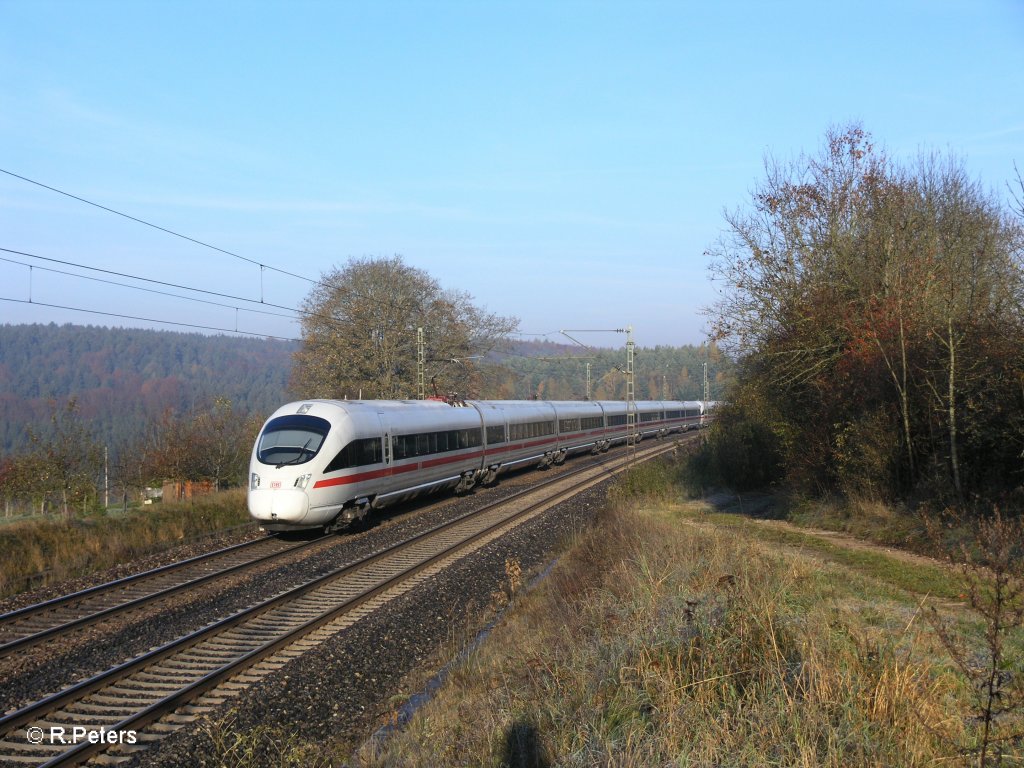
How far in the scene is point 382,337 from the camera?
48.3m

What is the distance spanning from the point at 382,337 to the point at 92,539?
3275 centimetres

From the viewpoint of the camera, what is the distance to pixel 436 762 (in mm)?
6000

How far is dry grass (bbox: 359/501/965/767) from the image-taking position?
15.9ft

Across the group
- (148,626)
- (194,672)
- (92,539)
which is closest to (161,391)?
(92,539)

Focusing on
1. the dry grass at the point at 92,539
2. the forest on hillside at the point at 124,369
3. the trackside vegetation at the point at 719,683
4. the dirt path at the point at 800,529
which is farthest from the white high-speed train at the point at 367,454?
the forest on hillside at the point at 124,369

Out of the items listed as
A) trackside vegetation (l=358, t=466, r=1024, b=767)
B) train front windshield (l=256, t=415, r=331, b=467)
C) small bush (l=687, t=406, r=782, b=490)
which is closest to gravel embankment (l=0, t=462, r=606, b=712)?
train front windshield (l=256, t=415, r=331, b=467)

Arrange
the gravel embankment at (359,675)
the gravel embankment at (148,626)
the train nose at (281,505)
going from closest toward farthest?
the gravel embankment at (359,675) → the gravel embankment at (148,626) → the train nose at (281,505)

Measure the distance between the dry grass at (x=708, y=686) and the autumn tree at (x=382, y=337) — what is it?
120 feet

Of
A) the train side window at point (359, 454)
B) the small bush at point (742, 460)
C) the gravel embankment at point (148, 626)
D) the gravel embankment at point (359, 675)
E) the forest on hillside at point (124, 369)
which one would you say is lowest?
the gravel embankment at point (359, 675)

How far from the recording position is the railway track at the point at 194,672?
6877 mm

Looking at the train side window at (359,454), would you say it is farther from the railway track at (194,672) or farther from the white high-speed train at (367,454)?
the railway track at (194,672)

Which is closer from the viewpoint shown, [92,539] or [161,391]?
[92,539]

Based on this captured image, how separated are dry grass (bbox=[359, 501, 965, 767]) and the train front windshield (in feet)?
27.1

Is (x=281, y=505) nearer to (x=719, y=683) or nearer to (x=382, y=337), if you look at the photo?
(x=719, y=683)
